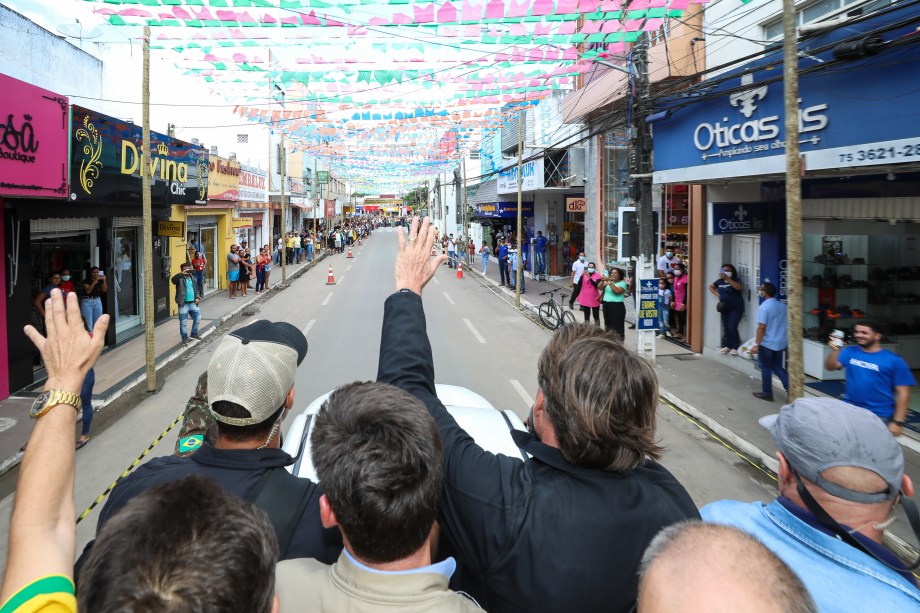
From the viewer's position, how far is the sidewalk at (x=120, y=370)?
797cm

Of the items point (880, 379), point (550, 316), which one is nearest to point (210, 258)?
point (550, 316)

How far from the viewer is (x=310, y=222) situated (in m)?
55.1

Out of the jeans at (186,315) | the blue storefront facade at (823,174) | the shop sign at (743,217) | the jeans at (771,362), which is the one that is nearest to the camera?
the blue storefront facade at (823,174)

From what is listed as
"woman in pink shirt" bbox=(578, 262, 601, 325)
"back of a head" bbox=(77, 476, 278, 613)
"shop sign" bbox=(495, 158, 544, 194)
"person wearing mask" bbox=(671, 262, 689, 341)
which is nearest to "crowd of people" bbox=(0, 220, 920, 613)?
"back of a head" bbox=(77, 476, 278, 613)

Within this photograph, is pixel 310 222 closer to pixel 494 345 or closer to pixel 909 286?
pixel 494 345

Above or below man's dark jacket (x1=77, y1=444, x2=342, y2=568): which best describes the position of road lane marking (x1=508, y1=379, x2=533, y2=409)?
below

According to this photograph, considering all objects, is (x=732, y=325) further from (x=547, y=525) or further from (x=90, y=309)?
(x=90, y=309)

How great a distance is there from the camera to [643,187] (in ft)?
36.7

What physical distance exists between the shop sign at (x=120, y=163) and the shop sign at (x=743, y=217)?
33.3 ft

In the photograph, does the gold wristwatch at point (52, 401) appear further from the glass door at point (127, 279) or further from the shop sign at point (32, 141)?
the glass door at point (127, 279)

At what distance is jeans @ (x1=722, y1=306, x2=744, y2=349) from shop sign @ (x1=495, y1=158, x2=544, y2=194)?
1361cm

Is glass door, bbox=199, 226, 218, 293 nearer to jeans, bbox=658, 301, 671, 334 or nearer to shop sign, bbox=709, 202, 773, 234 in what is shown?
jeans, bbox=658, 301, 671, 334

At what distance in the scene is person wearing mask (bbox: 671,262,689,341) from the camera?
13.9m

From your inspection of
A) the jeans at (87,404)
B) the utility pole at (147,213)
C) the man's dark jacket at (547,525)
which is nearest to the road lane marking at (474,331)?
the utility pole at (147,213)
